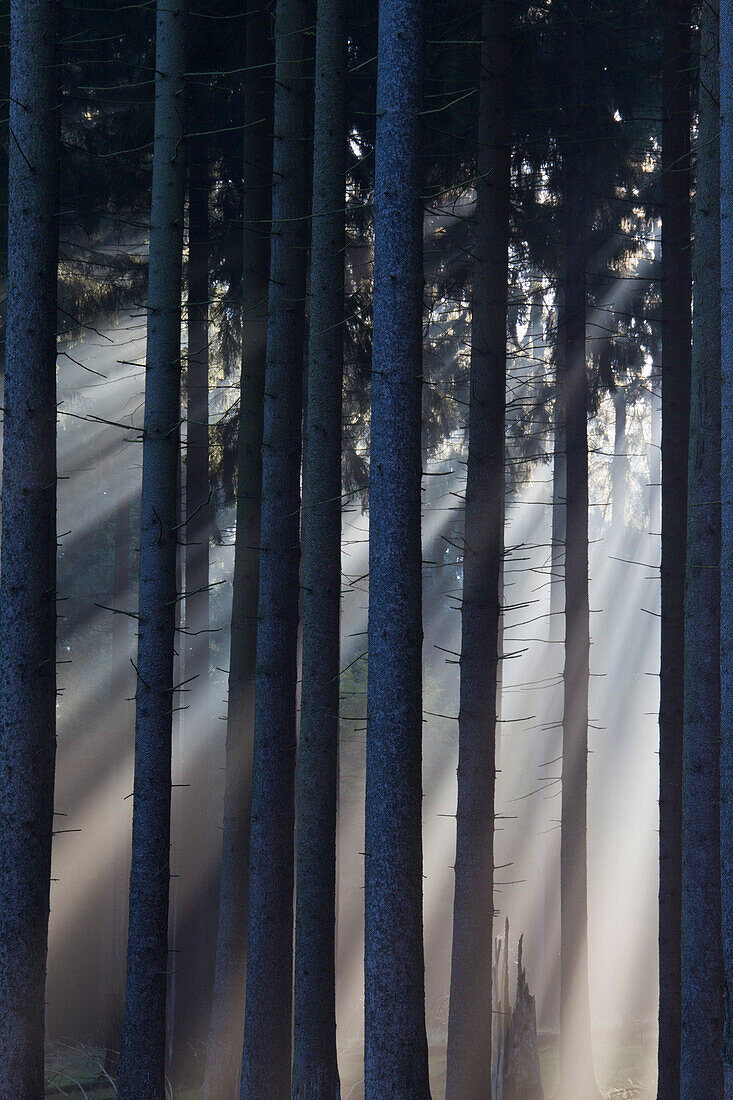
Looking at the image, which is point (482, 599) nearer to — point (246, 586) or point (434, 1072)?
point (246, 586)

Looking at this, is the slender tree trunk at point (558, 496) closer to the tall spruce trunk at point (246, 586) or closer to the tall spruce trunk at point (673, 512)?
the tall spruce trunk at point (673, 512)

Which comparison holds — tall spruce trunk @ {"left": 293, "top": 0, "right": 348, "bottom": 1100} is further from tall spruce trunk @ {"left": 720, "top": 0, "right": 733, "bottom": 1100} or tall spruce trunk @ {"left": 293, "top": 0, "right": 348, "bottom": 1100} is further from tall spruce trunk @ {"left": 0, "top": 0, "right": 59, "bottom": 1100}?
tall spruce trunk @ {"left": 720, "top": 0, "right": 733, "bottom": 1100}

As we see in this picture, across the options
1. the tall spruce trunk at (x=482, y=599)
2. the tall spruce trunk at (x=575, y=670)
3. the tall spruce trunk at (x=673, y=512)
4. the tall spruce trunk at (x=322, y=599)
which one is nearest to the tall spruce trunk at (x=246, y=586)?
the tall spruce trunk at (x=322, y=599)

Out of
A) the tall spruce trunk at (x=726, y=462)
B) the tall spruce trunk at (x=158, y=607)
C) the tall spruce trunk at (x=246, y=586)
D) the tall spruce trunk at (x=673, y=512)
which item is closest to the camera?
the tall spruce trunk at (x=726, y=462)

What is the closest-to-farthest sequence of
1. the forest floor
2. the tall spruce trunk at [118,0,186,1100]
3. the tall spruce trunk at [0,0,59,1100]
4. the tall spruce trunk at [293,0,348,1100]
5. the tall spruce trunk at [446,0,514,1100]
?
the tall spruce trunk at [0,0,59,1100]
the tall spruce trunk at [118,0,186,1100]
the tall spruce trunk at [293,0,348,1100]
the tall spruce trunk at [446,0,514,1100]
the forest floor

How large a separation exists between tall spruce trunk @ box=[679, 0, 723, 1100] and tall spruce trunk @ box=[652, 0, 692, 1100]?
2.06 meters

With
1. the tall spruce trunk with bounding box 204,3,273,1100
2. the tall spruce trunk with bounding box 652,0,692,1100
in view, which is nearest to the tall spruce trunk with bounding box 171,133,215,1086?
the tall spruce trunk with bounding box 204,3,273,1100

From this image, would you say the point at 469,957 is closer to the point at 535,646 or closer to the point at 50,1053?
the point at 50,1053

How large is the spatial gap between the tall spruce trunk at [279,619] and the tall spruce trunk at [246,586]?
0.91 m

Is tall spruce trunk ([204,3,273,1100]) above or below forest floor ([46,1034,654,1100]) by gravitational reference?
above

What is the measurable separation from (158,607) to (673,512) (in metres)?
5.36

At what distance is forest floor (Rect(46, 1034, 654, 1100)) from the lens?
535 inches

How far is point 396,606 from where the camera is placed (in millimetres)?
6191

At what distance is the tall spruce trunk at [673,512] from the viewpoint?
919 cm
